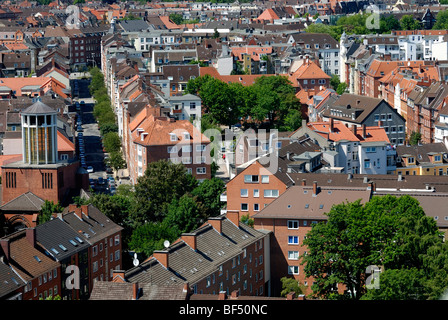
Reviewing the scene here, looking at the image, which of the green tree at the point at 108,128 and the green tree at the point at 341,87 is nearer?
the green tree at the point at 108,128

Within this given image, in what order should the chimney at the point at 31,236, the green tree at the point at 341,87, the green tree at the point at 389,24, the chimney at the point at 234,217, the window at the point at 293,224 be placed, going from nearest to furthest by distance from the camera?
the chimney at the point at 31,236
the chimney at the point at 234,217
the window at the point at 293,224
the green tree at the point at 341,87
the green tree at the point at 389,24

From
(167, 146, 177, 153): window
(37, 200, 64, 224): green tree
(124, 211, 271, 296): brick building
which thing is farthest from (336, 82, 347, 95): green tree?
(124, 211, 271, 296): brick building

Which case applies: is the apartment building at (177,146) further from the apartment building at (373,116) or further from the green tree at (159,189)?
the apartment building at (373,116)

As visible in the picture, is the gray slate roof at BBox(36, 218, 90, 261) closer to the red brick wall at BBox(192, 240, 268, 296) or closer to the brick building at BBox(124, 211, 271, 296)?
the brick building at BBox(124, 211, 271, 296)

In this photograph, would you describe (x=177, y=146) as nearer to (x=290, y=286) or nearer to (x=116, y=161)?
(x=116, y=161)

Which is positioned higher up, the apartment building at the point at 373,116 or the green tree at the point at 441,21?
the green tree at the point at 441,21

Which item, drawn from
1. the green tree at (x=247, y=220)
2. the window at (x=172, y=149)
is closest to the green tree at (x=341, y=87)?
the window at (x=172, y=149)

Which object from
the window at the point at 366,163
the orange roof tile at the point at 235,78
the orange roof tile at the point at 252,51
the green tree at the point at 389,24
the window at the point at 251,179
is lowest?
the window at the point at 251,179

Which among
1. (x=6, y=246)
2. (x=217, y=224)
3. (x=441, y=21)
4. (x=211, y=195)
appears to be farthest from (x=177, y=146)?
(x=441, y=21)

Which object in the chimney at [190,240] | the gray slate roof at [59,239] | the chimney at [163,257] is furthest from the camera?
the gray slate roof at [59,239]
